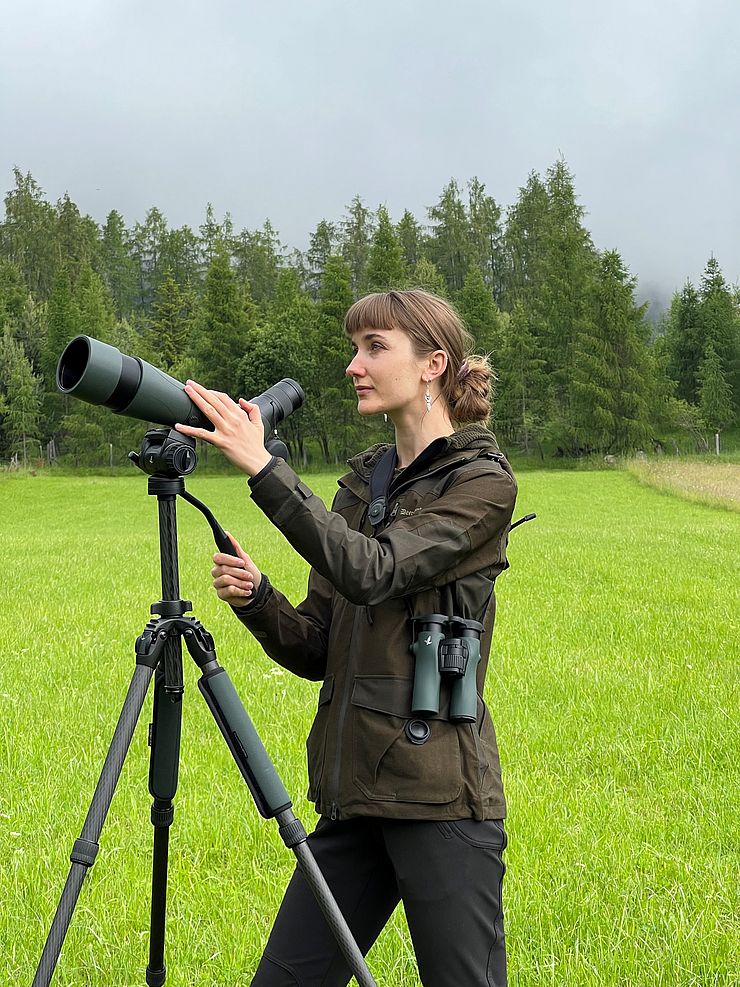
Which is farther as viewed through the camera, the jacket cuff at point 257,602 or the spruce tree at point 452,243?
the spruce tree at point 452,243

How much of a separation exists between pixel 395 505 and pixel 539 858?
241 centimetres


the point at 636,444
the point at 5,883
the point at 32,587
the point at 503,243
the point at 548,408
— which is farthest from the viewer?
the point at 503,243

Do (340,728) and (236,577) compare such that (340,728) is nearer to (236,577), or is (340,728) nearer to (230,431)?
(236,577)

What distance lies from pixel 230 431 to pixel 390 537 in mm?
436

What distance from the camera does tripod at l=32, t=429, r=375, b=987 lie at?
6.43 feet

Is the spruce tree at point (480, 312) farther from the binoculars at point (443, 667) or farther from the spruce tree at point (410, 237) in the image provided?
the binoculars at point (443, 667)

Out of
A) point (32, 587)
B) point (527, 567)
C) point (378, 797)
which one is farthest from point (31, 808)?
point (527, 567)

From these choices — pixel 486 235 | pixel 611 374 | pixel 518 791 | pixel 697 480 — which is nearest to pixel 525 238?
pixel 486 235

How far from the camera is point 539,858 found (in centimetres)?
412

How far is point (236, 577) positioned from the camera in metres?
2.43

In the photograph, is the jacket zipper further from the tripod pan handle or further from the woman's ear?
the woman's ear

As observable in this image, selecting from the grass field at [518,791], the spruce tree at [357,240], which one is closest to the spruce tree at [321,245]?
the spruce tree at [357,240]

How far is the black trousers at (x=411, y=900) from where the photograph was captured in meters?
2.08

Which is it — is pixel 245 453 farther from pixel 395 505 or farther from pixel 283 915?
pixel 283 915
